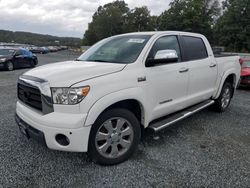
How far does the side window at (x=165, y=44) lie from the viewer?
135 inches

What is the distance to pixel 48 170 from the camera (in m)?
2.89

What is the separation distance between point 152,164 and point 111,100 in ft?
3.57

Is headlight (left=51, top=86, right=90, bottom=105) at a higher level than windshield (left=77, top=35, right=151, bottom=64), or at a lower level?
lower

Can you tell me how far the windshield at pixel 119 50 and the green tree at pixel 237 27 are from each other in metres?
31.5

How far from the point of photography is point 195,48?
4.34m

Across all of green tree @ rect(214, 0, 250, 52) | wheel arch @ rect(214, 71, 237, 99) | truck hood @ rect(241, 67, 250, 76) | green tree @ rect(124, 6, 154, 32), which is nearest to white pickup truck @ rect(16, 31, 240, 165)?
wheel arch @ rect(214, 71, 237, 99)

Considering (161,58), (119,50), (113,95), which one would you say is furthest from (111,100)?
(119,50)

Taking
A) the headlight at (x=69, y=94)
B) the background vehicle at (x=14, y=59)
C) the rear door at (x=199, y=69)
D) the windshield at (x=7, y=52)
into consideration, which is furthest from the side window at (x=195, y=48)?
the windshield at (x=7, y=52)

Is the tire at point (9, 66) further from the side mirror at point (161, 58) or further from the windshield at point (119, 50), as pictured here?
the side mirror at point (161, 58)

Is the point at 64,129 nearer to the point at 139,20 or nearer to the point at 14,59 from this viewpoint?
the point at 14,59

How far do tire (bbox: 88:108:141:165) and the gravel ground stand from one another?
144 millimetres

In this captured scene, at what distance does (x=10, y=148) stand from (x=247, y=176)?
3.38 m

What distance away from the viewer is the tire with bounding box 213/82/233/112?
5293 millimetres

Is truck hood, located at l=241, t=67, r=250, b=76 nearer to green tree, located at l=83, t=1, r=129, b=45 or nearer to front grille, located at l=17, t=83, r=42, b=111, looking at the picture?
front grille, located at l=17, t=83, r=42, b=111
